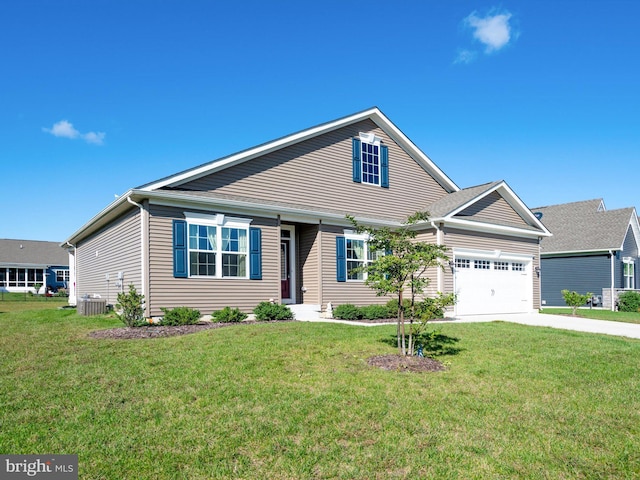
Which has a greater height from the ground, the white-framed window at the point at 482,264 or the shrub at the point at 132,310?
the white-framed window at the point at 482,264

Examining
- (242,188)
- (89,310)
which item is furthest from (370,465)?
(89,310)

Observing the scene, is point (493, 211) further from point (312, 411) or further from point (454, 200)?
point (312, 411)

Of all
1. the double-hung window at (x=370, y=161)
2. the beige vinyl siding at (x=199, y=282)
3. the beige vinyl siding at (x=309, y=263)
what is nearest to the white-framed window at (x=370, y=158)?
the double-hung window at (x=370, y=161)

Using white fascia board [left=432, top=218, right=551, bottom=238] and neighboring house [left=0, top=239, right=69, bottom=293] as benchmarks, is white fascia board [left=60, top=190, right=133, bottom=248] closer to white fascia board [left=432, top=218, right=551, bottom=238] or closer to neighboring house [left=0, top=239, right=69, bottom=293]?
Answer: white fascia board [left=432, top=218, right=551, bottom=238]

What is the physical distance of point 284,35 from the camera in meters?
15.8

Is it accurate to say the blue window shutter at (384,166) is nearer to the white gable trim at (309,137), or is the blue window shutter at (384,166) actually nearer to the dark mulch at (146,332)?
the white gable trim at (309,137)

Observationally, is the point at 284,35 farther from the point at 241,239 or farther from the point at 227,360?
the point at 227,360

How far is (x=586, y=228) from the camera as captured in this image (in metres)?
26.9

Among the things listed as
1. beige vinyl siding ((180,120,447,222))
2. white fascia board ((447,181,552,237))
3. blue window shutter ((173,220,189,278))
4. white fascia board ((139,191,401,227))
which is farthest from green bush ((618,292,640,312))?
blue window shutter ((173,220,189,278))

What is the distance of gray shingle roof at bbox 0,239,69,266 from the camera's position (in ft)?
135

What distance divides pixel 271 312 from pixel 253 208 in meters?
3.18

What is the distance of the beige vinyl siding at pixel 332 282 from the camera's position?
15.1m

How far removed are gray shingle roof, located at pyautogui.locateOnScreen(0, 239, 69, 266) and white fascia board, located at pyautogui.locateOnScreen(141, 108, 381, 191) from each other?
1443 inches

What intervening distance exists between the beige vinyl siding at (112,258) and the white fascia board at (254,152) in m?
1.38
